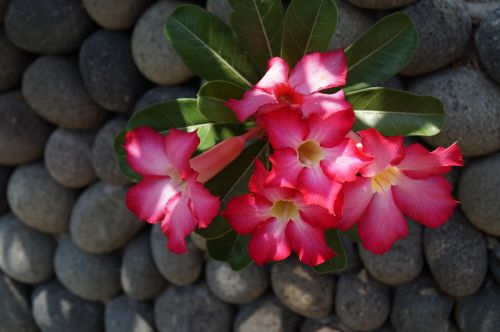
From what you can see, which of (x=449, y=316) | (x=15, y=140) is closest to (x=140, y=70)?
(x=15, y=140)

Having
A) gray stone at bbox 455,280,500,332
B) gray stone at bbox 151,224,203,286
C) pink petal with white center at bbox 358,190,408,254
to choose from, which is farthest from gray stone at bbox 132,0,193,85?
gray stone at bbox 455,280,500,332

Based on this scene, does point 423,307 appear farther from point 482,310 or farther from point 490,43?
point 490,43

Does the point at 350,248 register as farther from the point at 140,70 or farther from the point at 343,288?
the point at 140,70

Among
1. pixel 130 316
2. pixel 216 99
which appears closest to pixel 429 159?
pixel 216 99

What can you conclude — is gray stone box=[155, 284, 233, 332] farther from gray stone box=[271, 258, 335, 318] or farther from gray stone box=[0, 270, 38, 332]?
gray stone box=[0, 270, 38, 332]

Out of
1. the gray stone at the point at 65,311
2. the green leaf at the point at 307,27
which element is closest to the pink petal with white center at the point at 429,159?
the green leaf at the point at 307,27
